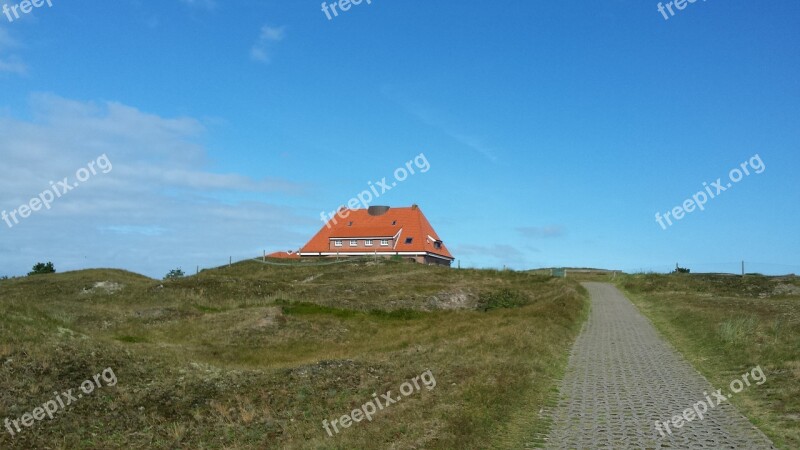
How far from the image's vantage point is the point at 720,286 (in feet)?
173

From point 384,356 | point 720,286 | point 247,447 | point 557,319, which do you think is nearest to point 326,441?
point 247,447

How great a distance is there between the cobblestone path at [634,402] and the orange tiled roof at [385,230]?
59779 millimetres

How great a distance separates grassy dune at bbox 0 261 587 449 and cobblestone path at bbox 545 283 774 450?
2.53 ft

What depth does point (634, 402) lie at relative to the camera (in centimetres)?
1406

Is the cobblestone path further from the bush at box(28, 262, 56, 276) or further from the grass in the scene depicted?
the bush at box(28, 262, 56, 276)

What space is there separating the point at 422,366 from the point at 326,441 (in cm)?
656

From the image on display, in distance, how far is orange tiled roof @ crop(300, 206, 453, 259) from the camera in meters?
84.6

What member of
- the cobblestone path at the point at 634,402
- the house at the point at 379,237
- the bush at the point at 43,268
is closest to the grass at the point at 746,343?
the cobblestone path at the point at 634,402

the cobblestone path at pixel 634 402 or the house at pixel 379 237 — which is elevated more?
the house at pixel 379 237

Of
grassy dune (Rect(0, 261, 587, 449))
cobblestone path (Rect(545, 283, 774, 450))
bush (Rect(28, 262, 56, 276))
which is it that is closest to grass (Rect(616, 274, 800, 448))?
cobblestone path (Rect(545, 283, 774, 450))

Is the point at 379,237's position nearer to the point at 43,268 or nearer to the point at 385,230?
the point at 385,230

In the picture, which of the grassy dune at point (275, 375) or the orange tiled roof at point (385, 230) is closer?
the grassy dune at point (275, 375)

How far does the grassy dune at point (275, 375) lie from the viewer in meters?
12.1

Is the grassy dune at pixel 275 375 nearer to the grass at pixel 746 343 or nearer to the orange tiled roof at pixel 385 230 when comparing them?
the grass at pixel 746 343
